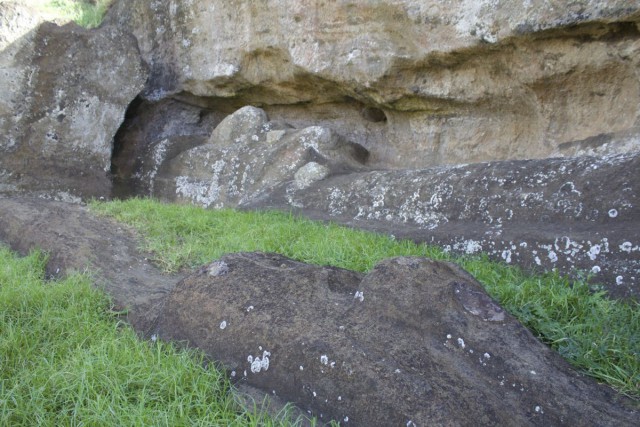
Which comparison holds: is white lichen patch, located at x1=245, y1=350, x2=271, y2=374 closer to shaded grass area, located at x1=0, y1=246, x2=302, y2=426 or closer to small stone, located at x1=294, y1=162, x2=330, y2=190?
shaded grass area, located at x1=0, y1=246, x2=302, y2=426

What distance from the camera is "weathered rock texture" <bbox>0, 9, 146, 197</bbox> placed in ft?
21.4

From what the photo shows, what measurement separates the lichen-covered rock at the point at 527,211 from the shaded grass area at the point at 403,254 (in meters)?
0.13

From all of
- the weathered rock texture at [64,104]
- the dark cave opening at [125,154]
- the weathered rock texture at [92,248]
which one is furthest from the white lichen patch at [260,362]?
the dark cave opening at [125,154]

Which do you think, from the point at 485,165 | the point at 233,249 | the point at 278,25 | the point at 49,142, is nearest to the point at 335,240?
the point at 233,249

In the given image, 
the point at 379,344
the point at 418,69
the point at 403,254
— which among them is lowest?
the point at 379,344

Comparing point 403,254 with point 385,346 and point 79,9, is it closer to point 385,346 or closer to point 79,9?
point 385,346

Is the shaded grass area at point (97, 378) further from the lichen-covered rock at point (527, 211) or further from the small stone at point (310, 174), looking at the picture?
the small stone at point (310, 174)

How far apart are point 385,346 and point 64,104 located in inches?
235

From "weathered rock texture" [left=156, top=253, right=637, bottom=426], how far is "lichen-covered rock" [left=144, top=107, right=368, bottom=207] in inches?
132

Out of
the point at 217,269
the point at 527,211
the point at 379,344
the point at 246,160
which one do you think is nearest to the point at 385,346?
the point at 379,344

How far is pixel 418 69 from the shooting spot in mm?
5828

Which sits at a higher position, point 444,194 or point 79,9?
point 79,9

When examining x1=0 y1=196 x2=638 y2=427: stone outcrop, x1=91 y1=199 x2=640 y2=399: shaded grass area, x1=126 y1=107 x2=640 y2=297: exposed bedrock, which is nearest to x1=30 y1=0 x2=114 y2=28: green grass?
x1=126 y1=107 x2=640 y2=297: exposed bedrock

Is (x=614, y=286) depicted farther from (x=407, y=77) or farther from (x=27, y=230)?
(x=27, y=230)
